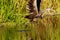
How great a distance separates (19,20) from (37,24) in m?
0.18

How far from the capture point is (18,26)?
6.97 feet

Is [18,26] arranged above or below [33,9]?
below

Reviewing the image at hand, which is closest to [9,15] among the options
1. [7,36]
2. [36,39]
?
[7,36]

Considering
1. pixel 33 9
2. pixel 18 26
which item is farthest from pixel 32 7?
pixel 18 26

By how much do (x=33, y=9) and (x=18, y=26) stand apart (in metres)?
0.23

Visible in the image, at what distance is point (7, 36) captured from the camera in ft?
6.94

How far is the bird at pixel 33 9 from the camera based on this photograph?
7.04 feet

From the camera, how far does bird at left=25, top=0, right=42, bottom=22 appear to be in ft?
A: 7.04

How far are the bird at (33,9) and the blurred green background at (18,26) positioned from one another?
5cm

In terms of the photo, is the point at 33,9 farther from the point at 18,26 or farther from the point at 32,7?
the point at 18,26

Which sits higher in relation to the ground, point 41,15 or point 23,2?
point 23,2

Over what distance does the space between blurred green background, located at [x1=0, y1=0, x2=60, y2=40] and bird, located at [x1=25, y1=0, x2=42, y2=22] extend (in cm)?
5

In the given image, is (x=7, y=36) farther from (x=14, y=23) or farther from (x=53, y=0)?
(x=53, y=0)

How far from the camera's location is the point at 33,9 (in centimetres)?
218
